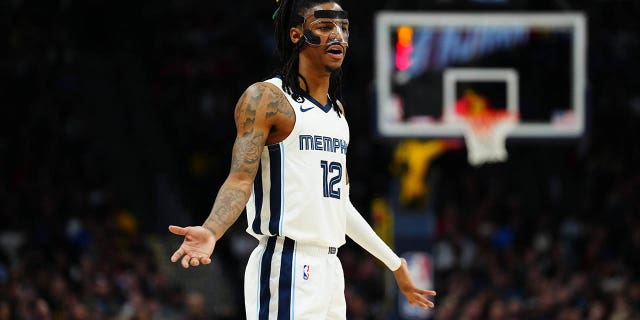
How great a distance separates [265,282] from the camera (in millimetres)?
5863

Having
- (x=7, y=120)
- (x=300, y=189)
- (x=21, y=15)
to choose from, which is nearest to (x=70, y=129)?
(x=7, y=120)

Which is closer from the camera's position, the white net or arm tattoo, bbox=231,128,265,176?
arm tattoo, bbox=231,128,265,176

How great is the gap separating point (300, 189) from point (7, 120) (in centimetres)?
1453

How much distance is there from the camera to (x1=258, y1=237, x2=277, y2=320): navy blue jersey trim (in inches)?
230

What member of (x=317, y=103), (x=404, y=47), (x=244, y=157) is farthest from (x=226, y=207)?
(x=404, y=47)

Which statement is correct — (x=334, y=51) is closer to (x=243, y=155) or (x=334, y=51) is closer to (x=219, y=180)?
(x=243, y=155)

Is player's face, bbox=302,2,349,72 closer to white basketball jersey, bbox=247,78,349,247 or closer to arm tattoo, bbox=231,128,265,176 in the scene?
white basketball jersey, bbox=247,78,349,247

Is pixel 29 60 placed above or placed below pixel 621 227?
above

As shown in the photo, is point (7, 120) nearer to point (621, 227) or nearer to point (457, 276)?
point (457, 276)

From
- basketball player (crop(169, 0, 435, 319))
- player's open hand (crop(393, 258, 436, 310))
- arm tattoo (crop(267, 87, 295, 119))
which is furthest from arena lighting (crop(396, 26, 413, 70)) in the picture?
arm tattoo (crop(267, 87, 295, 119))

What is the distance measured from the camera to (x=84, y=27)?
21.1 metres

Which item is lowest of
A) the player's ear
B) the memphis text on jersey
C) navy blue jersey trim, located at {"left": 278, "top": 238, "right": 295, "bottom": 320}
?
navy blue jersey trim, located at {"left": 278, "top": 238, "right": 295, "bottom": 320}

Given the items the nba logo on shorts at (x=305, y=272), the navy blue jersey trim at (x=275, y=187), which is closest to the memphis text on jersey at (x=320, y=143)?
the navy blue jersey trim at (x=275, y=187)

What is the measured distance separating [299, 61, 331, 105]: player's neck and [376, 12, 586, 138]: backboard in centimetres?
818
